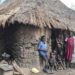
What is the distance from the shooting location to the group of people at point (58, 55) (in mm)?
12974

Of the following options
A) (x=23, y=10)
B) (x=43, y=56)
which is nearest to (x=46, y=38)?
(x=43, y=56)

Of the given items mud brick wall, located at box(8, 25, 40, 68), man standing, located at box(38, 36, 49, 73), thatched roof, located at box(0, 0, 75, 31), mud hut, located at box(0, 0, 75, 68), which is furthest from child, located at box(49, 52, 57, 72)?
thatched roof, located at box(0, 0, 75, 31)

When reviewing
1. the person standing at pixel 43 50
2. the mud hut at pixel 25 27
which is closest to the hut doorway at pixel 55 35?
the mud hut at pixel 25 27

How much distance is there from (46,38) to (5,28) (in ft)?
6.59

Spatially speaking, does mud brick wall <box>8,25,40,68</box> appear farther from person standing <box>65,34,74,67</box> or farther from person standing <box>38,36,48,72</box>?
person standing <box>65,34,74,67</box>

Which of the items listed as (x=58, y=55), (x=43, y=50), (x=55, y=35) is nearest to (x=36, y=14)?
(x=43, y=50)

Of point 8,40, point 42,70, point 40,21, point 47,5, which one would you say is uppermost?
point 47,5

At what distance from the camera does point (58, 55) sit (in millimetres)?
13867

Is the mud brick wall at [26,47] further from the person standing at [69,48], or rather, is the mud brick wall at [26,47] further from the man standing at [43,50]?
the person standing at [69,48]

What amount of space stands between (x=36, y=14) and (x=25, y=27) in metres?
0.77

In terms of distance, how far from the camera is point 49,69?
13.0m

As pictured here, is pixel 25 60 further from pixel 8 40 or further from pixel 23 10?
pixel 23 10

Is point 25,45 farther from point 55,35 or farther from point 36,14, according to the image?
point 55,35

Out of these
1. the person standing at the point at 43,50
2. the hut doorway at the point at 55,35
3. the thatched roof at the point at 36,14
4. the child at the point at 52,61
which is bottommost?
the child at the point at 52,61
